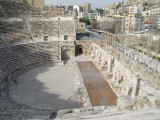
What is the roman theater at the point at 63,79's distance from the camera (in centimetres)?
635

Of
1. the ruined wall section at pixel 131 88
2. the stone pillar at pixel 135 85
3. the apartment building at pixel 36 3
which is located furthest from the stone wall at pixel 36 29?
the stone pillar at pixel 135 85

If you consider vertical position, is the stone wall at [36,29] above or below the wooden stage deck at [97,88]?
above

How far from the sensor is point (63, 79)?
14078 millimetres

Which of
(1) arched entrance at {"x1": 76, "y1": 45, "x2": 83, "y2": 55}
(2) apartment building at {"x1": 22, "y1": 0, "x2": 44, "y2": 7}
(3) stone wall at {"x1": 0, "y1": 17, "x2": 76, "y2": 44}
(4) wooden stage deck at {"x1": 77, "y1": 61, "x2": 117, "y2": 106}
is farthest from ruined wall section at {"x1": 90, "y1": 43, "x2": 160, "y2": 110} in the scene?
(2) apartment building at {"x1": 22, "y1": 0, "x2": 44, "y2": 7}

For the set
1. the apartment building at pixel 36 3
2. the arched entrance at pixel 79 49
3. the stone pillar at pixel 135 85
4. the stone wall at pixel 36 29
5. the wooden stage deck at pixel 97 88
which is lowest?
the wooden stage deck at pixel 97 88

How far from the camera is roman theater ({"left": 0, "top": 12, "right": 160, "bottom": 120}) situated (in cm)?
635

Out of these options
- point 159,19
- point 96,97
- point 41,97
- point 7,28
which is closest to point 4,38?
point 7,28

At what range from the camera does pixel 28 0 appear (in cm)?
2394

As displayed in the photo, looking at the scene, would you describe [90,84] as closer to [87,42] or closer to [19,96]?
[19,96]

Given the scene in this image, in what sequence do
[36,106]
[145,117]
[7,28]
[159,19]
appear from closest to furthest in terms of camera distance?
[145,117], [36,106], [7,28], [159,19]

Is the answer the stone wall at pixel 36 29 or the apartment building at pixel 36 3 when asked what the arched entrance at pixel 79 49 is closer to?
the stone wall at pixel 36 29

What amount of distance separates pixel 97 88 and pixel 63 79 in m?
4.23

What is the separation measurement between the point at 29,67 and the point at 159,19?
42168 millimetres

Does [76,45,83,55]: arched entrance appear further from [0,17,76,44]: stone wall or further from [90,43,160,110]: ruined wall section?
[90,43,160,110]: ruined wall section
